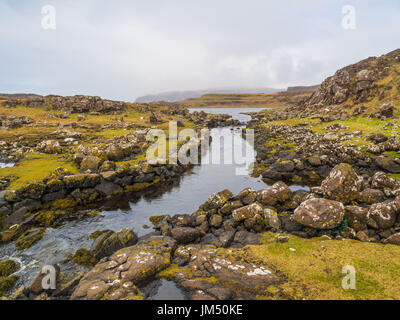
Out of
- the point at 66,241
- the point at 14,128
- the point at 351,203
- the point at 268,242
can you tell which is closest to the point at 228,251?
the point at 268,242

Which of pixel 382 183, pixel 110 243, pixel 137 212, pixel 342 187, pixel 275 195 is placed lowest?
pixel 137 212

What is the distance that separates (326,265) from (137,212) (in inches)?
818

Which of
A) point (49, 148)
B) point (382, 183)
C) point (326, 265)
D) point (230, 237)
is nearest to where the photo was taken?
point (326, 265)

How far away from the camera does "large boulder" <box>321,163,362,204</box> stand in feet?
60.1

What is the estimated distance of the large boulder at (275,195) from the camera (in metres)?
20.9

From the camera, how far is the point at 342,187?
18.4 metres

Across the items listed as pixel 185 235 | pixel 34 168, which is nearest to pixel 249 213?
pixel 185 235

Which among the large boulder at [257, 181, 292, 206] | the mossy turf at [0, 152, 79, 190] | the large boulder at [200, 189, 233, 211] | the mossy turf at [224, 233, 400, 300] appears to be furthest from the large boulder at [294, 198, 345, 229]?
the mossy turf at [0, 152, 79, 190]

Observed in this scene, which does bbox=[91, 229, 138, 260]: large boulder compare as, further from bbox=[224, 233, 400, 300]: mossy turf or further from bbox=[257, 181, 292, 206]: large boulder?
bbox=[257, 181, 292, 206]: large boulder

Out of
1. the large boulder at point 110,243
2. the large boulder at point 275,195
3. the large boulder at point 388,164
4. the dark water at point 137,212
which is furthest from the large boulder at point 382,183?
the large boulder at point 110,243

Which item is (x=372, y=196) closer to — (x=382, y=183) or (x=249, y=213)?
(x=382, y=183)

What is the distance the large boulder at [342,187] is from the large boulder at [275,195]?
345cm

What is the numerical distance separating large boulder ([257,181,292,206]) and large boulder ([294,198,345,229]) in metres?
4.31

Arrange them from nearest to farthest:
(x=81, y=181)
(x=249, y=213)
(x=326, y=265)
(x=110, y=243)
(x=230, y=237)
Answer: (x=326, y=265)
(x=110, y=243)
(x=230, y=237)
(x=249, y=213)
(x=81, y=181)
